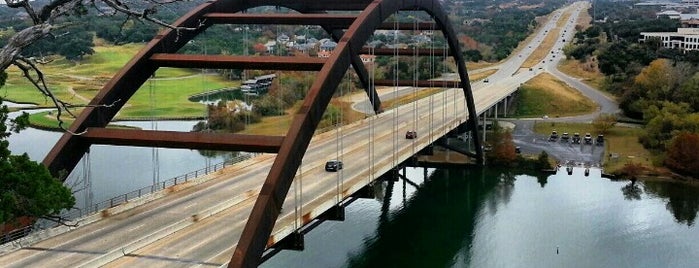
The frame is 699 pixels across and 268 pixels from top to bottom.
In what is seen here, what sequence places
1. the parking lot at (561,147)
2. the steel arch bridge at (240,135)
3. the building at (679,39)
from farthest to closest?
the building at (679,39), the parking lot at (561,147), the steel arch bridge at (240,135)

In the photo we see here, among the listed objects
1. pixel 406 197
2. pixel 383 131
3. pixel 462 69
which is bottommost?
pixel 406 197

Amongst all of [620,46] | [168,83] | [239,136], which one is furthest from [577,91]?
[239,136]

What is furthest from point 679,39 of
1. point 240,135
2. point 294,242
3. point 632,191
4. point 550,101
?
Result: point 240,135

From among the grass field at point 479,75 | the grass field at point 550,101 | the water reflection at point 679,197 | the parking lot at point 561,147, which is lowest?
the water reflection at point 679,197

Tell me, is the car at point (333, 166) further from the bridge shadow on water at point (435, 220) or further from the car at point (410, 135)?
the car at point (410, 135)

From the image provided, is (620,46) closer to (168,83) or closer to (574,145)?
(574,145)

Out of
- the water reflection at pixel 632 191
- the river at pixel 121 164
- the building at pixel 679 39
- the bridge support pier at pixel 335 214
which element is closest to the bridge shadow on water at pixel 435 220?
the bridge support pier at pixel 335 214

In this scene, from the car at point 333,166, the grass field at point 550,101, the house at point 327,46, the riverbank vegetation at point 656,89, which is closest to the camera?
the car at point 333,166

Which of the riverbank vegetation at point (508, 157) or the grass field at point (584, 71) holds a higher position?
the grass field at point (584, 71)
